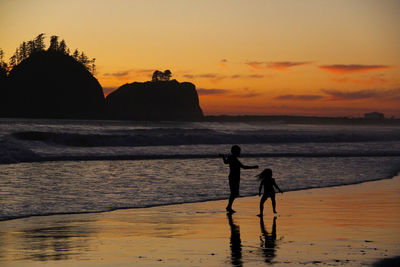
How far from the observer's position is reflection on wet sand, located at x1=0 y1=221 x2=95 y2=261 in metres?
10.3

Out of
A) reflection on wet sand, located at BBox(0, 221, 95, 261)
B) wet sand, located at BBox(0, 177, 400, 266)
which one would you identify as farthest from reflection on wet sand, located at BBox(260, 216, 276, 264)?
reflection on wet sand, located at BBox(0, 221, 95, 261)

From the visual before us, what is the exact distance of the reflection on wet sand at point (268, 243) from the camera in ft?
33.5

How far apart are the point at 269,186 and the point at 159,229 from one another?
4327 millimetres

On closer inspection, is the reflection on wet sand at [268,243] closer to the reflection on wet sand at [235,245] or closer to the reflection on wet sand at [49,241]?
the reflection on wet sand at [235,245]

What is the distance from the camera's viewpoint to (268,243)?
11477 millimetres

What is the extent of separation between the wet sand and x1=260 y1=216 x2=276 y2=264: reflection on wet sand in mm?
17

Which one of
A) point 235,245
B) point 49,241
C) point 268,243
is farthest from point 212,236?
point 49,241

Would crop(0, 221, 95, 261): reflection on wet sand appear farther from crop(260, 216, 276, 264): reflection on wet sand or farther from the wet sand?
crop(260, 216, 276, 264): reflection on wet sand

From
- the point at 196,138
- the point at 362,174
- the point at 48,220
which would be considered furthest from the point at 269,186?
the point at 196,138

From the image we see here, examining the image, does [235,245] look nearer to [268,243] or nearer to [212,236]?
[268,243]

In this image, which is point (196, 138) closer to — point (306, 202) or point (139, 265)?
point (306, 202)

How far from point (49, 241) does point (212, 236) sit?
120 inches

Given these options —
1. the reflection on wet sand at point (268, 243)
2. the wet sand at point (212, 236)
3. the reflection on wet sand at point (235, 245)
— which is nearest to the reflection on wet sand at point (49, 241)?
the wet sand at point (212, 236)

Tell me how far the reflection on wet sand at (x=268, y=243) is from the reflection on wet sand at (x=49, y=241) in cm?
301
